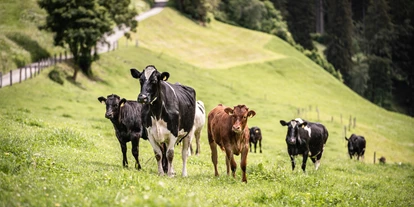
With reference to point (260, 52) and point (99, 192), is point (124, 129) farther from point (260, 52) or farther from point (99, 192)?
point (260, 52)

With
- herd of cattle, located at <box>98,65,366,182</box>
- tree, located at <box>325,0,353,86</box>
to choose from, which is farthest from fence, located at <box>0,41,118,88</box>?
tree, located at <box>325,0,353,86</box>

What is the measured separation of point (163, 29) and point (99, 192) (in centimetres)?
10351

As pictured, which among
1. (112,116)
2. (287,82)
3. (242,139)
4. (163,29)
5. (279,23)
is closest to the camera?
(242,139)

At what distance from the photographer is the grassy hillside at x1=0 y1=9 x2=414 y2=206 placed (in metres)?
12.3

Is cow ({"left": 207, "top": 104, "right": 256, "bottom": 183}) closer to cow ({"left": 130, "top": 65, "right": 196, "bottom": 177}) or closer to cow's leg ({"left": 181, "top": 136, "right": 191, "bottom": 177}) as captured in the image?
cow's leg ({"left": 181, "top": 136, "right": 191, "bottom": 177})

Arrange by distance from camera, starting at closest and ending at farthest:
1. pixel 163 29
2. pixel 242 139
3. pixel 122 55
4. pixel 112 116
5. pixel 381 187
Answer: pixel 242 139, pixel 112 116, pixel 381 187, pixel 122 55, pixel 163 29

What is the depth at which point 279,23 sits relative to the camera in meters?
139

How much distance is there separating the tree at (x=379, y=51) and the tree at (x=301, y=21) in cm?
1534

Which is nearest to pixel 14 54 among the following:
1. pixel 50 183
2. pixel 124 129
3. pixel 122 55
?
pixel 122 55

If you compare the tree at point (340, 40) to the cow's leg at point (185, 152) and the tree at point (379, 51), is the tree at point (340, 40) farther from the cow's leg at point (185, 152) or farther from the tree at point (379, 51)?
the cow's leg at point (185, 152)

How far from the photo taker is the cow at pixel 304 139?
972 inches

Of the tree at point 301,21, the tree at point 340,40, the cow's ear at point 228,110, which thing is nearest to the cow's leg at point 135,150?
the cow's ear at point 228,110

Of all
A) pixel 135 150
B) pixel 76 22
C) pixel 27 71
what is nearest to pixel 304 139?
pixel 135 150

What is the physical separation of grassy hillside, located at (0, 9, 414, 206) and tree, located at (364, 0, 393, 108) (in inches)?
708
